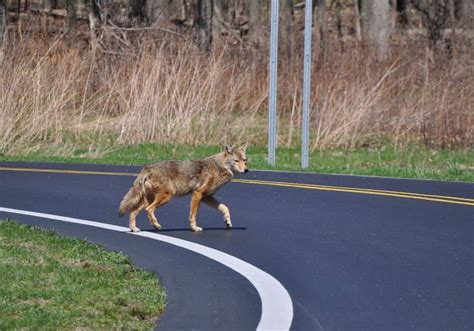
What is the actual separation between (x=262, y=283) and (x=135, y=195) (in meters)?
3.24

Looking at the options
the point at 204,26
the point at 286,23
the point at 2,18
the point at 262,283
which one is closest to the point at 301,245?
the point at 262,283

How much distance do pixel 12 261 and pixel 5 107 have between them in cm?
1426

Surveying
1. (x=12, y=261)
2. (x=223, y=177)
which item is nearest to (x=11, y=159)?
(x=223, y=177)

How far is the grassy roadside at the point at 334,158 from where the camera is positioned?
20.7 m

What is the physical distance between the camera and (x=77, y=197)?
16.6m

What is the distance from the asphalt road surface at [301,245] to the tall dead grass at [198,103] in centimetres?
552

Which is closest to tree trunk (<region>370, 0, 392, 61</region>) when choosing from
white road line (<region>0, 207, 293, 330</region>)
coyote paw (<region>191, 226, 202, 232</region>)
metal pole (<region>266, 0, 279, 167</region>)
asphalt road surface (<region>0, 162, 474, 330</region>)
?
metal pole (<region>266, 0, 279, 167</region>)

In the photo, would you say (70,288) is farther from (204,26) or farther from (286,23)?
(286,23)

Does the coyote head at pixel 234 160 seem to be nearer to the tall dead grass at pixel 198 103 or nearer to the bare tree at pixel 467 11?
the tall dead grass at pixel 198 103

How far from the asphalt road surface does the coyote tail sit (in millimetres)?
307

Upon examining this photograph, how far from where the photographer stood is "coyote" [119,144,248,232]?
42.6ft

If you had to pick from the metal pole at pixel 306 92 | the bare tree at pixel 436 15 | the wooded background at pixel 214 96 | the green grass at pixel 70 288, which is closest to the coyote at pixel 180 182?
the green grass at pixel 70 288

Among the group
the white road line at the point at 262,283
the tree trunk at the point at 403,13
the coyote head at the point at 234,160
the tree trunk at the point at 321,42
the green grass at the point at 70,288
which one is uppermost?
the tree trunk at the point at 403,13

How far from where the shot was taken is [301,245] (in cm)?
1230
